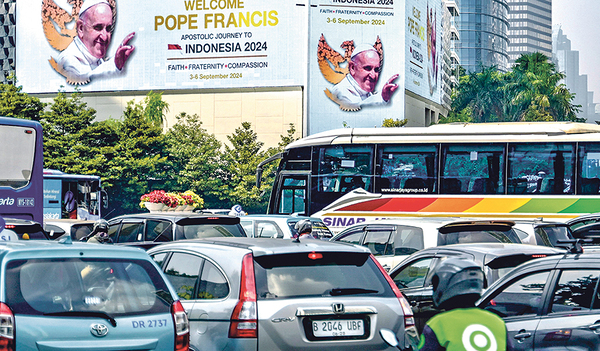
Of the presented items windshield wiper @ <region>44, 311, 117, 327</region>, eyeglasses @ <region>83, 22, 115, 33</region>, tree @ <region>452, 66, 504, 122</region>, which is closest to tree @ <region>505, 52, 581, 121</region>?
tree @ <region>452, 66, 504, 122</region>

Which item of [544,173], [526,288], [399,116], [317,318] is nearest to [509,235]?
[526,288]

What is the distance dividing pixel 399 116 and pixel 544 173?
141 feet

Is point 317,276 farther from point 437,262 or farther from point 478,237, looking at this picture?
point 478,237

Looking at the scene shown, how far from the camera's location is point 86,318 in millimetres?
5164

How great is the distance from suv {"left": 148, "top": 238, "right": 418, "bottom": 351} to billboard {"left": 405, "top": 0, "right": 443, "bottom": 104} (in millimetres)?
59342

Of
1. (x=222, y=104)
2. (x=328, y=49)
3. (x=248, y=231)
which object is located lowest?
(x=248, y=231)

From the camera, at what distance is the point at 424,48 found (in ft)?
229

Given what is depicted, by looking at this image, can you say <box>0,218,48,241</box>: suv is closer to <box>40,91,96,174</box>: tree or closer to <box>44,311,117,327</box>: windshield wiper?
<box>44,311,117,327</box>: windshield wiper

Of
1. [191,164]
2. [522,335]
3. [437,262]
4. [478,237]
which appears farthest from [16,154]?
[191,164]

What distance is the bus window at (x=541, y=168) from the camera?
2023 cm

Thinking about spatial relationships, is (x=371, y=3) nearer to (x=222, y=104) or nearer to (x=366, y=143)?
(x=222, y=104)

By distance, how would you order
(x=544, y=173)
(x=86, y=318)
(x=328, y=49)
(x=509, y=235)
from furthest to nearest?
(x=328, y=49) < (x=544, y=173) < (x=509, y=235) < (x=86, y=318)

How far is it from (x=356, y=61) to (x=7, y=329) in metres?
59.0

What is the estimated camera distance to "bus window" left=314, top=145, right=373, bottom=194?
2188 cm
